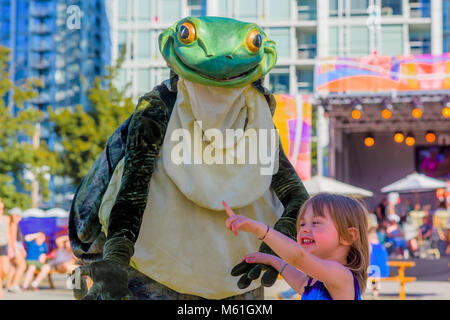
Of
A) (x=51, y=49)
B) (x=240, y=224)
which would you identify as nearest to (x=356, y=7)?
(x=240, y=224)

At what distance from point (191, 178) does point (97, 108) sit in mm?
17392

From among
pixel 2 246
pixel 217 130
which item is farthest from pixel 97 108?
pixel 217 130

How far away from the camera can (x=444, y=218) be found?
1429 centimetres

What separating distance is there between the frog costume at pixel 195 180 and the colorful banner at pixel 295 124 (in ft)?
35.4

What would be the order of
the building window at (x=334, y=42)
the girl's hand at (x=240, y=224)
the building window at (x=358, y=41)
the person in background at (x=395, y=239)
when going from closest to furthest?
1. the girl's hand at (x=240, y=224)
2. the person in background at (x=395, y=239)
3. the building window at (x=358, y=41)
4. the building window at (x=334, y=42)

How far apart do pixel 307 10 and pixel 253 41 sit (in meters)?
24.4

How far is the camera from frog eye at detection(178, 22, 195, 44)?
2693 mm

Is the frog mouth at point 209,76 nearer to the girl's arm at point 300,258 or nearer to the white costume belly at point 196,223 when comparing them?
the white costume belly at point 196,223

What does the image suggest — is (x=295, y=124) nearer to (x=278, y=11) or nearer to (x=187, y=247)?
(x=187, y=247)

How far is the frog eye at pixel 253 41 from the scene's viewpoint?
2697mm

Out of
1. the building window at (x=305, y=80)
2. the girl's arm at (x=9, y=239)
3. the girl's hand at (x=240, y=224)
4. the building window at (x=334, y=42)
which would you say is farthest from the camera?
the building window at (x=305, y=80)

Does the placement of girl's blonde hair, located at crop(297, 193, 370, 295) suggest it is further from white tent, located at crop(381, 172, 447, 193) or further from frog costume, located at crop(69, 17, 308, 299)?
white tent, located at crop(381, 172, 447, 193)

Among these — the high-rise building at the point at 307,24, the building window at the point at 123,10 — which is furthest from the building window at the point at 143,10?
the building window at the point at 123,10

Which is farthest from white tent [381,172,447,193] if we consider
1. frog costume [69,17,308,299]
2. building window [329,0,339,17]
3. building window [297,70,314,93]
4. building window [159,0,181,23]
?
frog costume [69,17,308,299]
